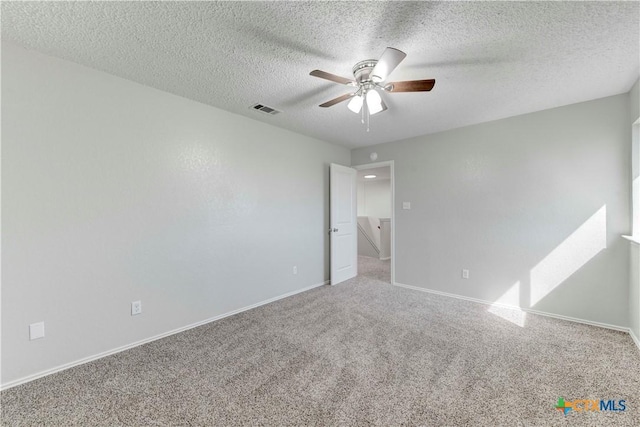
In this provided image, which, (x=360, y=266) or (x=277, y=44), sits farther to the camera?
(x=360, y=266)

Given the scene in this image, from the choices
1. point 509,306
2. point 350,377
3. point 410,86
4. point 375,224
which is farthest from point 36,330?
point 375,224

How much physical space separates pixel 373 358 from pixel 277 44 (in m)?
2.55

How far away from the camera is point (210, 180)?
292 centimetres

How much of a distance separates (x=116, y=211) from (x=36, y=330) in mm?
1004

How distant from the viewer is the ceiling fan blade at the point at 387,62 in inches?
61.3

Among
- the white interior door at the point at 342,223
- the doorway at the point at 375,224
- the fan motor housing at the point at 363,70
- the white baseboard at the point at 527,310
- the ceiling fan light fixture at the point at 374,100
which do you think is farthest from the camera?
the doorway at the point at 375,224

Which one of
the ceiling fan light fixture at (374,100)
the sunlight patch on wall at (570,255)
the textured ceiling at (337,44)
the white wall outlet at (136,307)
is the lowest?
the white wall outlet at (136,307)

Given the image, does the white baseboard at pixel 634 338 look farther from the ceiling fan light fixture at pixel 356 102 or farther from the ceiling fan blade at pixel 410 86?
the ceiling fan light fixture at pixel 356 102

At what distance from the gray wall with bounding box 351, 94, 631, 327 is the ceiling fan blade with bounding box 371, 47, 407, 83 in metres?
2.37

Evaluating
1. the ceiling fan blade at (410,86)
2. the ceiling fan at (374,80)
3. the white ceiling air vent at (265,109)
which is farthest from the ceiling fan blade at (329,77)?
the white ceiling air vent at (265,109)

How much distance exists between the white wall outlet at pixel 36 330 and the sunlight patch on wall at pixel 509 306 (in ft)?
14.2

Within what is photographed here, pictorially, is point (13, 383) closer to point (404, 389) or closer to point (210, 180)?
point (210, 180)

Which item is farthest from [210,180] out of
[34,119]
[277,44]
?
[277,44]

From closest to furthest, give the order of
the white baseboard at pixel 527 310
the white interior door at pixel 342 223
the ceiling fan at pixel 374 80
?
the ceiling fan at pixel 374 80 → the white baseboard at pixel 527 310 → the white interior door at pixel 342 223
